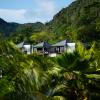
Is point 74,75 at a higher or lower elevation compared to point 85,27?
lower

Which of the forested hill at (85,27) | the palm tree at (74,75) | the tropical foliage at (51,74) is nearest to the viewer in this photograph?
the tropical foliage at (51,74)

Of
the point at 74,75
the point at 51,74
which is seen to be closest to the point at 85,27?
the point at 74,75

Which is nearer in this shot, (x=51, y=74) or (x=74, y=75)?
(x=51, y=74)

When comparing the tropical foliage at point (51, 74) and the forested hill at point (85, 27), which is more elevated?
the forested hill at point (85, 27)

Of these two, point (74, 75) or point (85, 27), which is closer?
point (74, 75)

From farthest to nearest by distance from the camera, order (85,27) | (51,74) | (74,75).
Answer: (85,27) → (74,75) → (51,74)

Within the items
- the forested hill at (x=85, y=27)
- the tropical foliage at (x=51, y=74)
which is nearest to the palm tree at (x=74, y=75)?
the tropical foliage at (x=51, y=74)

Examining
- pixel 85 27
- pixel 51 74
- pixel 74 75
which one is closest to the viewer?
pixel 51 74

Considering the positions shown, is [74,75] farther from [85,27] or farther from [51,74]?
[85,27]

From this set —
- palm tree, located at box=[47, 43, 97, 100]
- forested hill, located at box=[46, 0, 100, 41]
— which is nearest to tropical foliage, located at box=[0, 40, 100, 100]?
palm tree, located at box=[47, 43, 97, 100]

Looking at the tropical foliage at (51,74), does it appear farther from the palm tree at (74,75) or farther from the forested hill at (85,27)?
the forested hill at (85,27)

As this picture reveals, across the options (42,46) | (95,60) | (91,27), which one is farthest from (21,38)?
(95,60)

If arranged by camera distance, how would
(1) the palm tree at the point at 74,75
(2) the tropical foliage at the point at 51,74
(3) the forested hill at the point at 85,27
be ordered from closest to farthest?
(2) the tropical foliage at the point at 51,74, (1) the palm tree at the point at 74,75, (3) the forested hill at the point at 85,27

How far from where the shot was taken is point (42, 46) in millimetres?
61219
